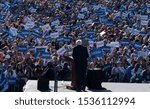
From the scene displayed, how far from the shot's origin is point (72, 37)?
28797mm

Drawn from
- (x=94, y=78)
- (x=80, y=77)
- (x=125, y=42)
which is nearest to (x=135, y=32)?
(x=125, y=42)

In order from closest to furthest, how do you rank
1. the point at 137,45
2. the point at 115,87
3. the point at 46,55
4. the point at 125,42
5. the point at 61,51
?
1. the point at 115,87
2. the point at 46,55
3. the point at 61,51
4. the point at 137,45
5. the point at 125,42

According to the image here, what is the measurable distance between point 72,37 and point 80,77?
1091cm

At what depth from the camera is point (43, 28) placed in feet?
96.3

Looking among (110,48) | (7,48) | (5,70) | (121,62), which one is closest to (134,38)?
(110,48)

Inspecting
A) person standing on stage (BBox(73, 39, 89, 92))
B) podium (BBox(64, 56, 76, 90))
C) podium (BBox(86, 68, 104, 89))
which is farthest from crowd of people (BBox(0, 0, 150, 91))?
person standing on stage (BBox(73, 39, 89, 92))

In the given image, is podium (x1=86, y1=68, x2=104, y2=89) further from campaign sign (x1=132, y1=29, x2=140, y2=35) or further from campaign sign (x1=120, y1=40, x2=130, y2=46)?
campaign sign (x1=132, y1=29, x2=140, y2=35)

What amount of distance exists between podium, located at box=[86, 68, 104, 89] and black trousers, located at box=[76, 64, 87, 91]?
88 centimetres

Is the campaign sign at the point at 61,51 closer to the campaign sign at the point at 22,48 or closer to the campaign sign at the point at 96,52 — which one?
the campaign sign at the point at 96,52

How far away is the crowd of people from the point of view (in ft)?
77.0

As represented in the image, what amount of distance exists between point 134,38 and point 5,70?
917cm

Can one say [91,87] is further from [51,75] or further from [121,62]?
[121,62]

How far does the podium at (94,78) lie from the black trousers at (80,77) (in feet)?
2.87

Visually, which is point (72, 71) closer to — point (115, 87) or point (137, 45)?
point (115, 87)
